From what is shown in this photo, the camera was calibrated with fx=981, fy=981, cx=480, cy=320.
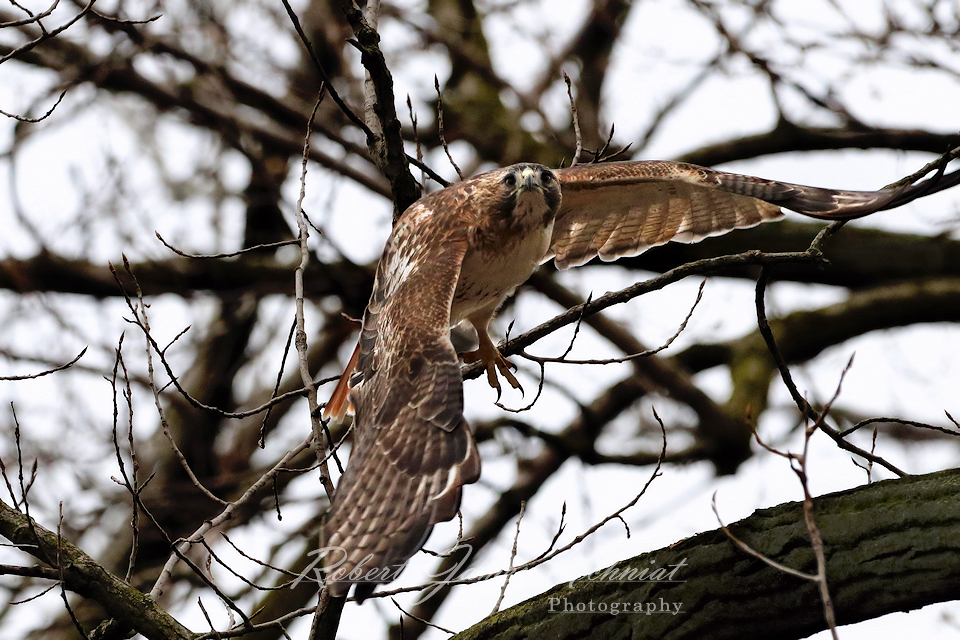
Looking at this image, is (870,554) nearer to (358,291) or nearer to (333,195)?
(333,195)

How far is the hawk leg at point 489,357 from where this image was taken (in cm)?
468

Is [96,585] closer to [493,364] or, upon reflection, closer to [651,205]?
[493,364]

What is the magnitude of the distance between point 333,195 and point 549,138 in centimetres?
296

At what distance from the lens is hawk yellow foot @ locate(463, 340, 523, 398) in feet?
15.3

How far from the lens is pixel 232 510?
310 cm

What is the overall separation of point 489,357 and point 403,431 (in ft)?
5.35

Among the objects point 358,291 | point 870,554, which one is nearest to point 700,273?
point 870,554

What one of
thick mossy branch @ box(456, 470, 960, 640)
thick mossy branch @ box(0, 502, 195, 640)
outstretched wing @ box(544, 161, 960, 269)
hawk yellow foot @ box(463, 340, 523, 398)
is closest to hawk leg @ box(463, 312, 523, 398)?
hawk yellow foot @ box(463, 340, 523, 398)

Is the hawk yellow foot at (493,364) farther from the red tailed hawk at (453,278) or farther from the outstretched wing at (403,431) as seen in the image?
the outstretched wing at (403,431)

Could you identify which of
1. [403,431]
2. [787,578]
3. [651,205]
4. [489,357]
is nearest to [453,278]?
[403,431]

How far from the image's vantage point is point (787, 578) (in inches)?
114

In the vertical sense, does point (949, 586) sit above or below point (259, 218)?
below

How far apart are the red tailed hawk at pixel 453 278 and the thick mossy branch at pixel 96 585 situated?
30.1 inches

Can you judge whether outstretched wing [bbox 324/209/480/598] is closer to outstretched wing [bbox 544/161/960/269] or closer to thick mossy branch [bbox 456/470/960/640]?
thick mossy branch [bbox 456/470/960/640]
